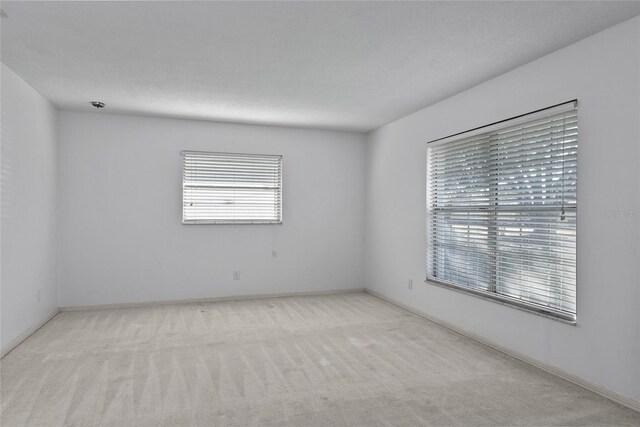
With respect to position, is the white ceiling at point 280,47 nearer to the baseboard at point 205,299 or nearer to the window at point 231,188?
the window at point 231,188

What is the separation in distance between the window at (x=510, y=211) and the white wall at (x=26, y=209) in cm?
413

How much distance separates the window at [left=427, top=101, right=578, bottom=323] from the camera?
10.4ft

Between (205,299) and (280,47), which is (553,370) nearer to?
(280,47)

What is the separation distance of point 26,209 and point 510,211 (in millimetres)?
4545

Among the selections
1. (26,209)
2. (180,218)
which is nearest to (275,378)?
(26,209)

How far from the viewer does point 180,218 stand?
220 inches

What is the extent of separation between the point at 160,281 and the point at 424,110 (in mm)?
3965

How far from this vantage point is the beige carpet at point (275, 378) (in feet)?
8.30

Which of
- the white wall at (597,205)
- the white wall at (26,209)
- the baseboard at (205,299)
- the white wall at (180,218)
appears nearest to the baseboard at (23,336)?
the white wall at (26,209)

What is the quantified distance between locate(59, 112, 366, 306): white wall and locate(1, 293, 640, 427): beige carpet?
0.93 metres

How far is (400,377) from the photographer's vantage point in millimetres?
3113

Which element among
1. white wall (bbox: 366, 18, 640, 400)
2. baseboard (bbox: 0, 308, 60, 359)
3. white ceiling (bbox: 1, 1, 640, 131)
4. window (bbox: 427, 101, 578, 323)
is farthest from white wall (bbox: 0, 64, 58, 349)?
white wall (bbox: 366, 18, 640, 400)

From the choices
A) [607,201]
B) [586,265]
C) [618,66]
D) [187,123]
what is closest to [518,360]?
[586,265]

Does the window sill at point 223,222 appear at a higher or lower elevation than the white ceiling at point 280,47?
lower
